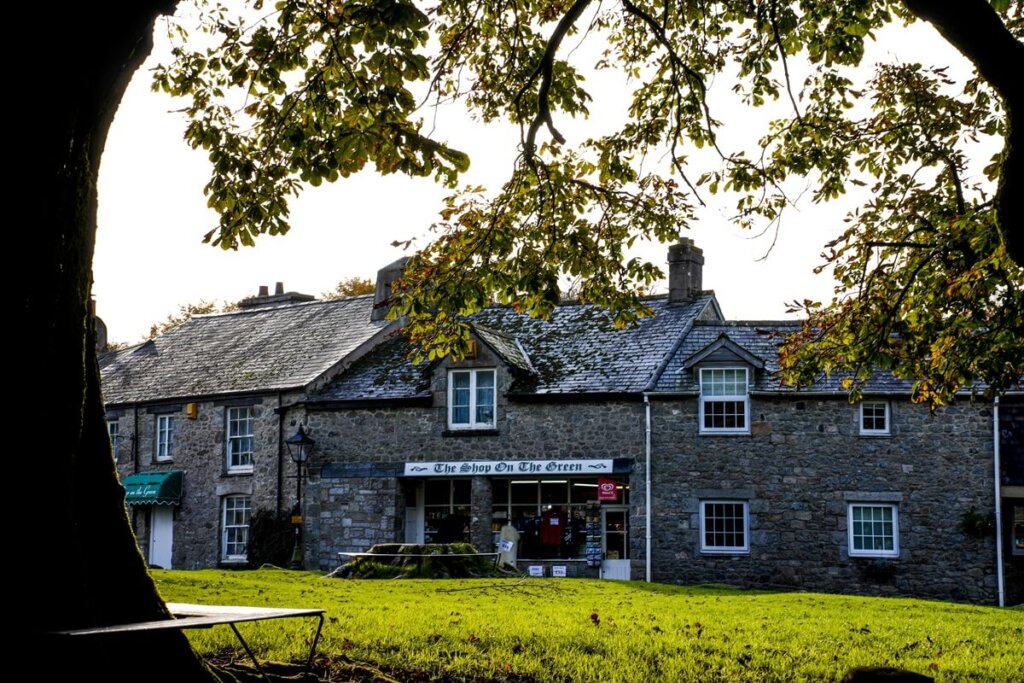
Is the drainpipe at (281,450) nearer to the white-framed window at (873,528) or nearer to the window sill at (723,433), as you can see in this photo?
the window sill at (723,433)

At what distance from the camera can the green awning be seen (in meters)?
35.8

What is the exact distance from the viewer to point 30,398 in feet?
20.0

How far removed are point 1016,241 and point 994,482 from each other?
20.9 meters

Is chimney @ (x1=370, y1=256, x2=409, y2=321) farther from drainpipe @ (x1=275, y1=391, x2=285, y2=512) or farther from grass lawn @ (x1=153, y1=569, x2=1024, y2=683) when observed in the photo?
grass lawn @ (x1=153, y1=569, x2=1024, y2=683)

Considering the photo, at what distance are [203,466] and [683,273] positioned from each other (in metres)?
15.7

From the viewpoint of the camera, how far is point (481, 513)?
103 feet

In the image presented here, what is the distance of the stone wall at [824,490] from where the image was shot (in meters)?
27.9

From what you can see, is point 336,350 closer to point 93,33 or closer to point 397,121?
point 397,121

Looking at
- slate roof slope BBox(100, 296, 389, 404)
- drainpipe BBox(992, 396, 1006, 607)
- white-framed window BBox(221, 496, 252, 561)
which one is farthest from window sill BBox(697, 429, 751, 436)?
white-framed window BBox(221, 496, 252, 561)

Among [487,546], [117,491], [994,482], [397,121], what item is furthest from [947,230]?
[487,546]

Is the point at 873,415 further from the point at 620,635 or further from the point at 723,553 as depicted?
the point at 620,635

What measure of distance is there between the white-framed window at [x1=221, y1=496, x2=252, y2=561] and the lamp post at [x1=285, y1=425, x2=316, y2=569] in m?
2.26

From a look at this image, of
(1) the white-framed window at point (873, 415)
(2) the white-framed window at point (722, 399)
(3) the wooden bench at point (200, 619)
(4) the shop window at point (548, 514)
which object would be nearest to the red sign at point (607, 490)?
(4) the shop window at point (548, 514)

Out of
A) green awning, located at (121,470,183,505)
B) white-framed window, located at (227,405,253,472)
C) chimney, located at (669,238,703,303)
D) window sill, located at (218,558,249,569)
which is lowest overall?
window sill, located at (218,558,249,569)
